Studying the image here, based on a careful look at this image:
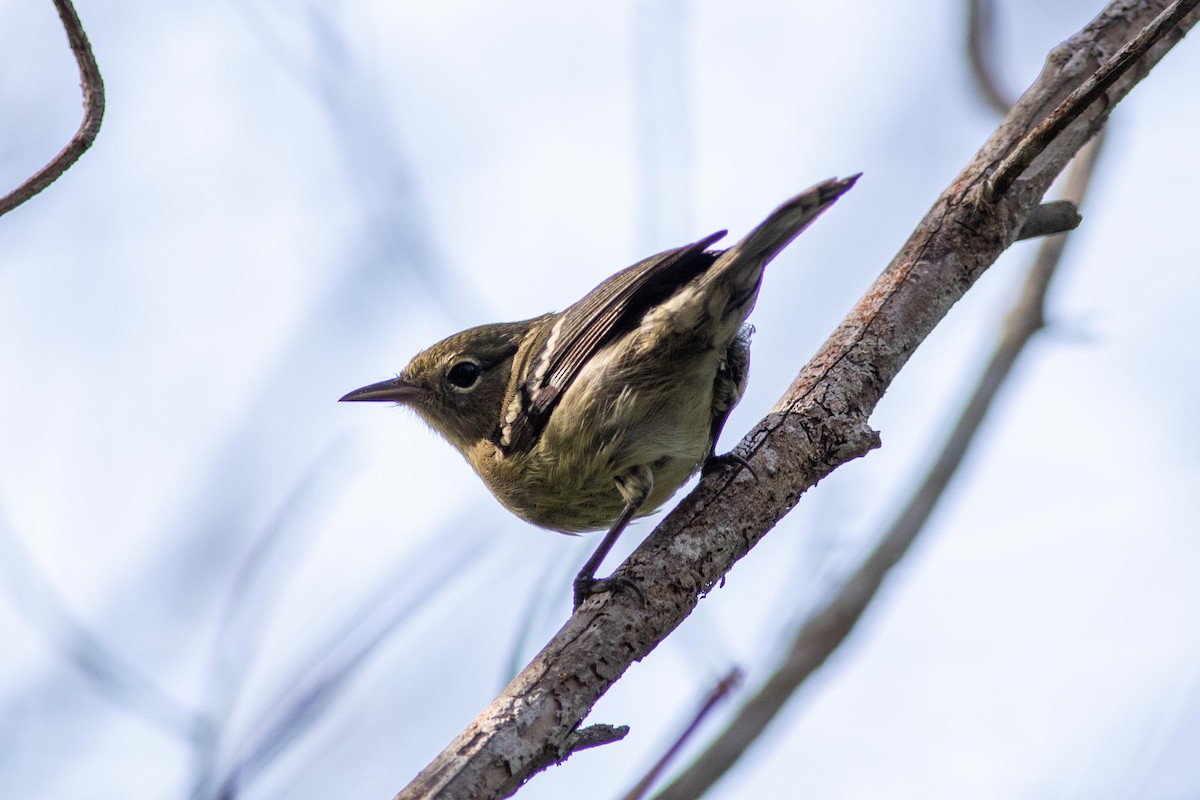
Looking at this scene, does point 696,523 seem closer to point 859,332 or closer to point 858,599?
point 859,332

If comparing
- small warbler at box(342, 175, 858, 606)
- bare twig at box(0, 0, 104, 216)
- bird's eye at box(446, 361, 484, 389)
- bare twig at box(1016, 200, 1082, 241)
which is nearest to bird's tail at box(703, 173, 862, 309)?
→ small warbler at box(342, 175, 858, 606)

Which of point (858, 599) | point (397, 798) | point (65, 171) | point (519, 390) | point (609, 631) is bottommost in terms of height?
point (397, 798)

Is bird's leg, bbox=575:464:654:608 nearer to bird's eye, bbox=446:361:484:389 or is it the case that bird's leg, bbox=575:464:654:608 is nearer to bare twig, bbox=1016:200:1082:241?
bird's eye, bbox=446:361:484:389

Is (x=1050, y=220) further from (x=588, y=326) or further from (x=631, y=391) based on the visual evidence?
(x=588, y=326)

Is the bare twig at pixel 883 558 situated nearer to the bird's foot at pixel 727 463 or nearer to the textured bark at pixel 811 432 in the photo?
the textured bark at pixel 811 432

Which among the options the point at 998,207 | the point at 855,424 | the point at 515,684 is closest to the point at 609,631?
the point at 515,684

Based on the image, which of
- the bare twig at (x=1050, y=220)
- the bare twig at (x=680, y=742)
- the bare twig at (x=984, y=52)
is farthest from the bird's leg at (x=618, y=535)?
the bare twig at (x=984, y=52)
